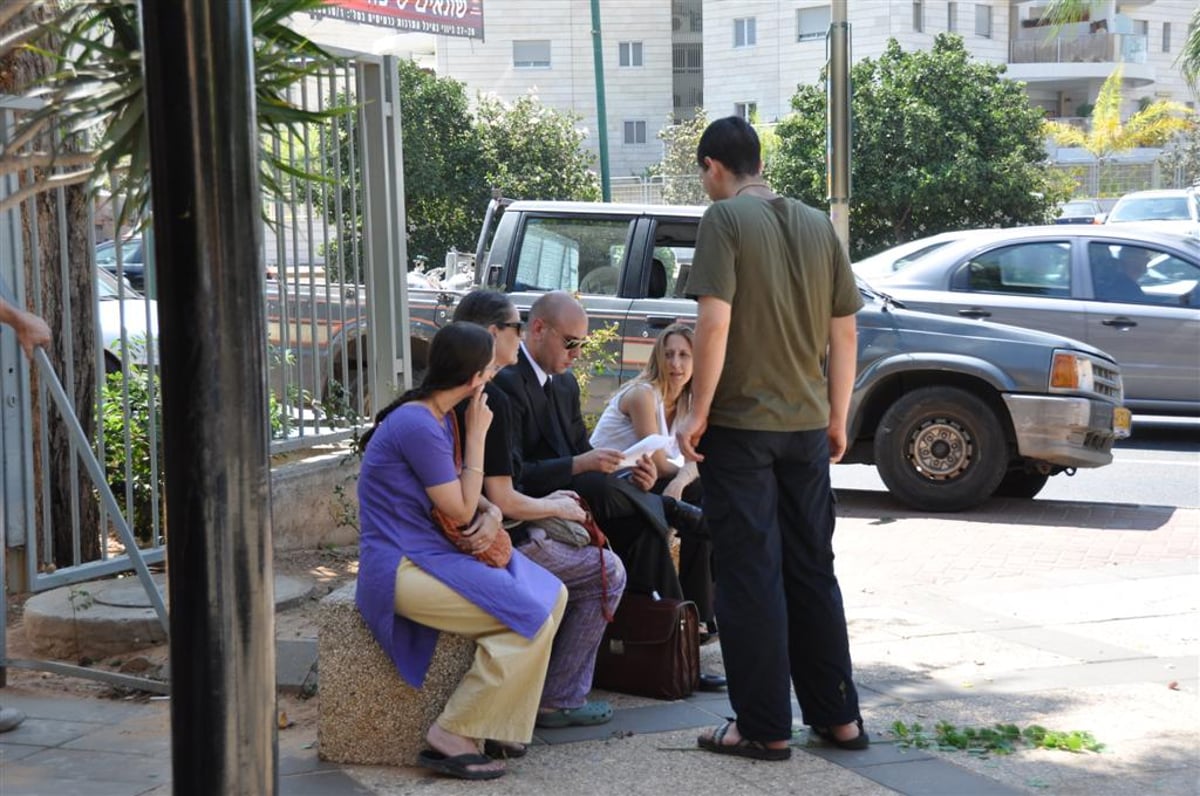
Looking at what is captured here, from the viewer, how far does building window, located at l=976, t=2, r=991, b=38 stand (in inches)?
2128

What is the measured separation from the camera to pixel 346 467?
26.6ft

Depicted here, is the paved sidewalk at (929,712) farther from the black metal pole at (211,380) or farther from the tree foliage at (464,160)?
the tree foliage at (464,160)

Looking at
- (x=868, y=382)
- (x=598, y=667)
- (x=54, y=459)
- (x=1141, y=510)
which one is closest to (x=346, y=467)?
(x=54, y=459)

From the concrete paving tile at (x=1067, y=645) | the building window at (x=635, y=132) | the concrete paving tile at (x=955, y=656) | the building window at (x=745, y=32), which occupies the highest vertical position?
the building window at (x=745, y=32)

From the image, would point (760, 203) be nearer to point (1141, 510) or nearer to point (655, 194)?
point (1141, 510)

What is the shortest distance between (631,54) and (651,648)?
194 ft

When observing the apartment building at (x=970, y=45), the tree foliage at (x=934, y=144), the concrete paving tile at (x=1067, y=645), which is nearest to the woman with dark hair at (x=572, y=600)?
the concrete paving tile at (x=1067, y=645)

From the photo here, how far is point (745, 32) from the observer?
183 ft

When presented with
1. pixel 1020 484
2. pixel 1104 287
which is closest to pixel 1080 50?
pixel 1104 287

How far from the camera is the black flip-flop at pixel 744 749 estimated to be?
192 inches

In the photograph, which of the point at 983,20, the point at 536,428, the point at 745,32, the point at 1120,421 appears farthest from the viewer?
the point at 745,32

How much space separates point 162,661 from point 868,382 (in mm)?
5461

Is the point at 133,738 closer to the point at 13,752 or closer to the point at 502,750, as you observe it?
Result: the point at 13,752

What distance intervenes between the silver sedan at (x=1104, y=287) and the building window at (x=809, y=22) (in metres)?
42.2
